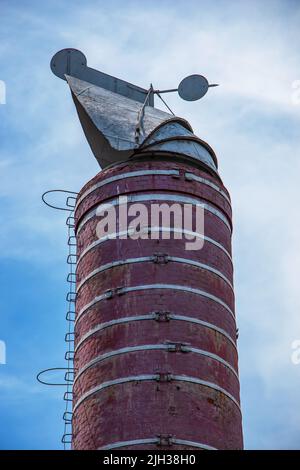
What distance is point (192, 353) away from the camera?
138ft

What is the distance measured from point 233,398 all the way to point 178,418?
10.4ft

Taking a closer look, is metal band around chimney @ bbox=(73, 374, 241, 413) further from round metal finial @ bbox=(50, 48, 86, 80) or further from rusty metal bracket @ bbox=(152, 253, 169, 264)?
round metal finial @ bbox=(50, 48, 86, 80)

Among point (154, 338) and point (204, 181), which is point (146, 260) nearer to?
point (154, 338)

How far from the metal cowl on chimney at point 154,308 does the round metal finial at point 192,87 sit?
3594 mm

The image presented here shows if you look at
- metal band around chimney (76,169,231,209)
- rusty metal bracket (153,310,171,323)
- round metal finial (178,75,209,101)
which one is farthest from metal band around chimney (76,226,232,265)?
round metal finial (178,75,209,101)

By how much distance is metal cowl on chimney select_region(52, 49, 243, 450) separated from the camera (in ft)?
134

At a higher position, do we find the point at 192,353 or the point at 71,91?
the point at 71,91

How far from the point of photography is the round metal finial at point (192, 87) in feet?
170

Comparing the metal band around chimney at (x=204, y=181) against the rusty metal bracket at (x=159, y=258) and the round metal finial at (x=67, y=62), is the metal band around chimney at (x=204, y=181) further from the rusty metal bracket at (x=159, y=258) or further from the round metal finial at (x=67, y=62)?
the round metal finial at (x=67, y=62)

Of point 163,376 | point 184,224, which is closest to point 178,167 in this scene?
point 184,224

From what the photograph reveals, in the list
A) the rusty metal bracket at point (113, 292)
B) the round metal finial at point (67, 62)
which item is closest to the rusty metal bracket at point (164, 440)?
the rusty metal bracket at point (113, 292)

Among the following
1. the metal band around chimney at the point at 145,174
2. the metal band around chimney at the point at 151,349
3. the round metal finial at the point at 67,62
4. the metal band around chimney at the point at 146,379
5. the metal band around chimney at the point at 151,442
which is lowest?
the metal band around chimney at the point at 151,442
